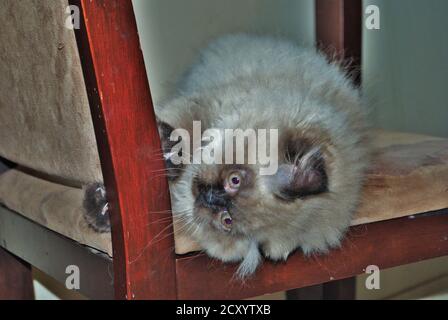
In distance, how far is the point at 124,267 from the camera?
29.2 inches

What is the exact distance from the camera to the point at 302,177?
851 mm

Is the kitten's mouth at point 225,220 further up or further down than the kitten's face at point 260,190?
further down

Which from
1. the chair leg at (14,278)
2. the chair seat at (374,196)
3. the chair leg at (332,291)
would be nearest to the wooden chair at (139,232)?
the chair seat at (374,196)

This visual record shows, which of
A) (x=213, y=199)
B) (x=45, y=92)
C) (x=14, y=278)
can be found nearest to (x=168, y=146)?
(x=213, y=199)

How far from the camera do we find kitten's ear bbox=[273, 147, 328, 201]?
85cm

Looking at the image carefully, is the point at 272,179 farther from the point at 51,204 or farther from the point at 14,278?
the point at 14,278

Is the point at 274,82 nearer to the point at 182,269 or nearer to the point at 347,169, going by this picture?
the point at 347,169

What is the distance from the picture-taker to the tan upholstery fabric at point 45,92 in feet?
2.50

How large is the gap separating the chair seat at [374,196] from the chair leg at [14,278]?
0.19 m

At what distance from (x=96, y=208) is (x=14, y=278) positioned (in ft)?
1.80

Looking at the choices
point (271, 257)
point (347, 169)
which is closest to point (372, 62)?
point (347, 169)

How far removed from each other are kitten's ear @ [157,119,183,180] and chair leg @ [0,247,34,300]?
0.49 meters

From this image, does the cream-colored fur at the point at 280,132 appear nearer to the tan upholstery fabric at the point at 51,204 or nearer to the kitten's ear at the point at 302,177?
the kitten's ear at the point at 302,177

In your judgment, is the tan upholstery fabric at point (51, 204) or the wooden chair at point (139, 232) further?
the tan upholstery fabric at point (51, 204)
